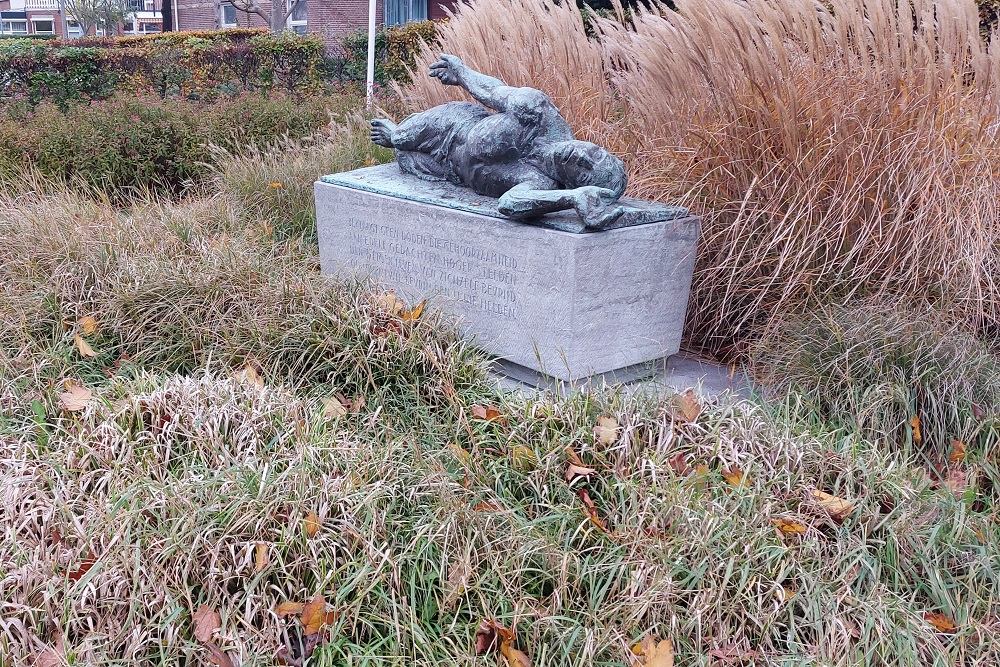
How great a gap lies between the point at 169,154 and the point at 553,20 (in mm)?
3986

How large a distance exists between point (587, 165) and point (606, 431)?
1.55 m

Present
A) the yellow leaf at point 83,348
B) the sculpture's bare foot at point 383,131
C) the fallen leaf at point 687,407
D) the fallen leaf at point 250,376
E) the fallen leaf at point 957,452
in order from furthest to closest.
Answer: the sculpture's bare foot at point 383,131, the yellow leaf at point 83,348, the fallen leaf at point 250,376, the fallen leaf at point 957,452, the fallen leaf at point 687,407

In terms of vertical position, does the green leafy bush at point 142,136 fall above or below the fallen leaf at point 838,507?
above

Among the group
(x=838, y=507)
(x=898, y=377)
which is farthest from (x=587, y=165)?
(x=838, y=507)

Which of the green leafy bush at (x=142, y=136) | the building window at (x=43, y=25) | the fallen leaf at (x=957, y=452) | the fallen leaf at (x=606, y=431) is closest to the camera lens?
the fallen leaf at (x=606, y=431)

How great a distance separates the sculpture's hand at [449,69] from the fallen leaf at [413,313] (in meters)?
1.26

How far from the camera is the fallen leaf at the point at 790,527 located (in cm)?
281

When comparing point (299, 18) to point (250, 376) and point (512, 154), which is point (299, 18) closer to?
point (512, 154)

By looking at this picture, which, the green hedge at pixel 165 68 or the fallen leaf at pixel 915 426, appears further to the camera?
the green hedge at pixel 165 68

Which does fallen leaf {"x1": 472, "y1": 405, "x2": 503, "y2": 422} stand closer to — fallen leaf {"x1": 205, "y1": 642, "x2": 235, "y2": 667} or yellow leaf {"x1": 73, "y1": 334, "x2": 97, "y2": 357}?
fallen leaf {"x1": 205, "y1": 642, "x2": 235, "y2": 667}

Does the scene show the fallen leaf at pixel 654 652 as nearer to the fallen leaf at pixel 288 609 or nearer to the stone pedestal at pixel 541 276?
the fallen leaf at pixel 288 609

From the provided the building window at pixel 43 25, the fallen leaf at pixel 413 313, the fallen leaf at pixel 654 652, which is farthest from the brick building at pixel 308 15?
the fallen leaf at pixel 654 652

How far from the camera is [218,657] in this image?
234 cm

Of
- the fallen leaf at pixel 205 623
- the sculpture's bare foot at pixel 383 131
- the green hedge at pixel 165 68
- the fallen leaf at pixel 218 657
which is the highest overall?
the sculpture's bare foot at pixel 383 131
